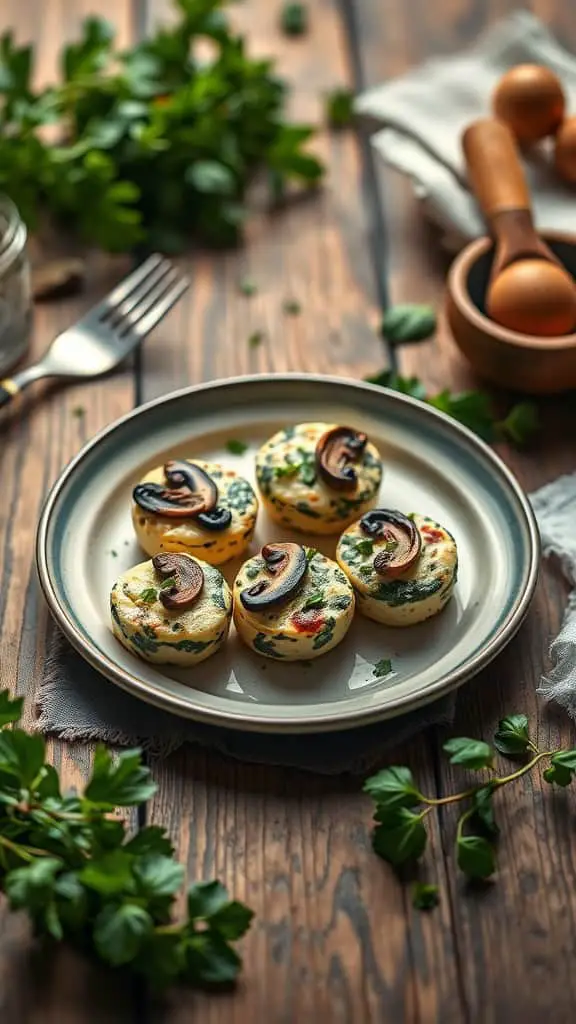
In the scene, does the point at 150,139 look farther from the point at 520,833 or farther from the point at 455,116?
the point at 520,833

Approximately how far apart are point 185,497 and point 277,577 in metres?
0.25

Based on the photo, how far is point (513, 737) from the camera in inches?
76.4

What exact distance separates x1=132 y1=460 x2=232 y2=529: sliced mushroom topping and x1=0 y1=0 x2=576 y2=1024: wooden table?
0.28 meters

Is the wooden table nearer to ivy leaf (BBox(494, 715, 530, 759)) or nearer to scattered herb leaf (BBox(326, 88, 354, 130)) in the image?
ivy leaf (BBox(494, 715, 530, 759))

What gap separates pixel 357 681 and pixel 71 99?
1775mm

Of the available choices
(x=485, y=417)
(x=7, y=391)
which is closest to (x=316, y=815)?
(x=485, y=417)

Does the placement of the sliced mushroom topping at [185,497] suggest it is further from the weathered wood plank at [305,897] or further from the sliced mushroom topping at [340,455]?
the weathered wood plank at [305,897]

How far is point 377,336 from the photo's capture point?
2.79 metres

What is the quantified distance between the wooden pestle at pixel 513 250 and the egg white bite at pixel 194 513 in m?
0.71

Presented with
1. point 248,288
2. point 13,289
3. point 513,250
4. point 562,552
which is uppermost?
point 13,289

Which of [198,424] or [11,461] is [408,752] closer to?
[198,424]

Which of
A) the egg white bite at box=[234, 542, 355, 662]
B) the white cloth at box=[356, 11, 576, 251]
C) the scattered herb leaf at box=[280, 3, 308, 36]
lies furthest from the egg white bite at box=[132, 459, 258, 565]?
the scattered herb leaf at box=[280, 3, 308, 36]

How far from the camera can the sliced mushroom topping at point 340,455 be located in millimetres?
2176

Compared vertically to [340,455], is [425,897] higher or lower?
lower
